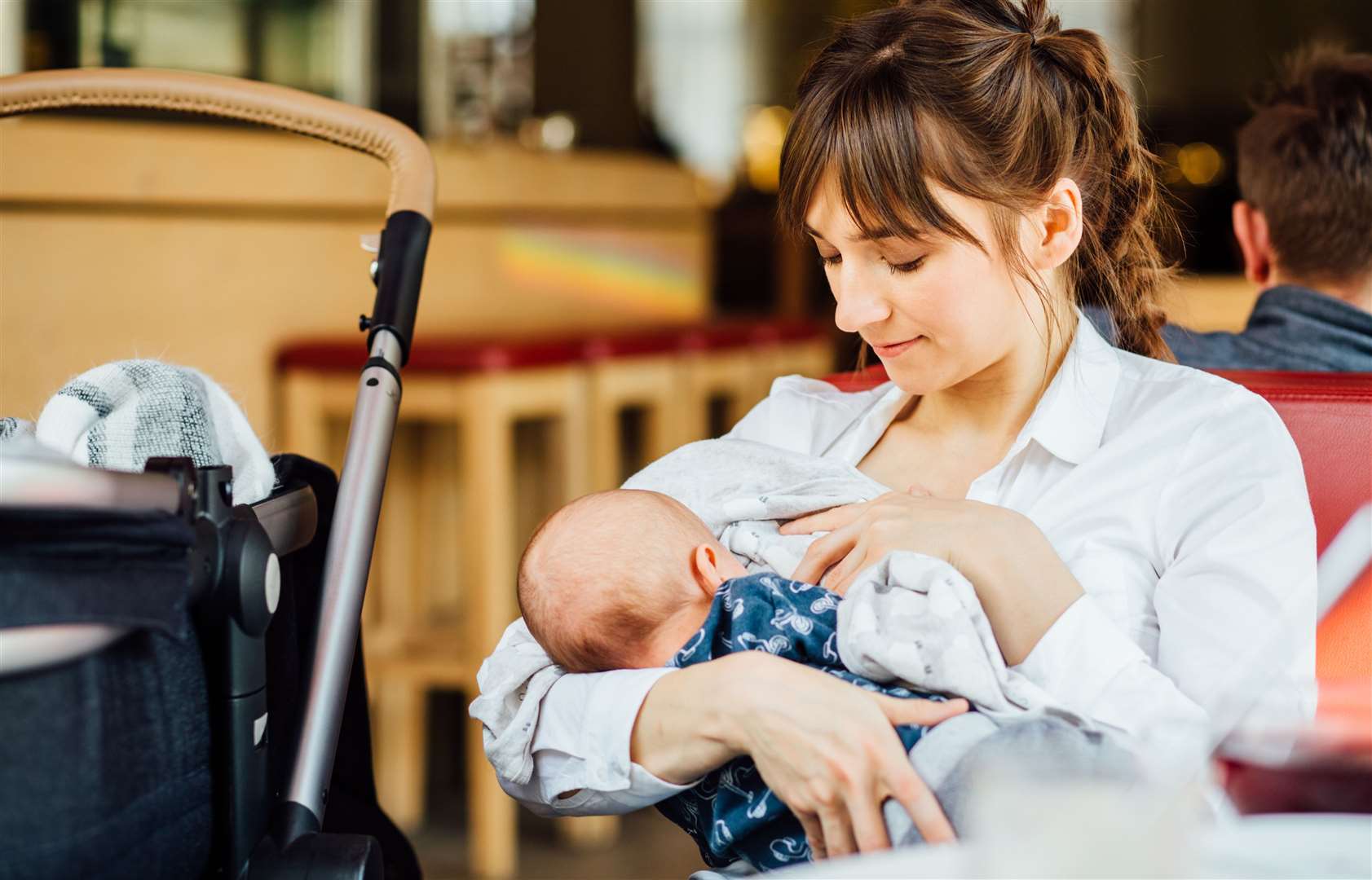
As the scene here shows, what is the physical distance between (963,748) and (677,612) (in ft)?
1.00

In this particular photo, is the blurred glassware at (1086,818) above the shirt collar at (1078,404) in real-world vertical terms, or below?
below

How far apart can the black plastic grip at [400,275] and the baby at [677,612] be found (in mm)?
264

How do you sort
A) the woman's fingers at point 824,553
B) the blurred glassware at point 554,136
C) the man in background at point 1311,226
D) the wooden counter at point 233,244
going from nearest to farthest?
the woman's fingers at point 824,553 → the man in background at point 1311,226 → the wooden counter at point 233,244 → the blurred glassware at point 554,136

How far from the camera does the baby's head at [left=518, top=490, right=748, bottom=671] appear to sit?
113cm

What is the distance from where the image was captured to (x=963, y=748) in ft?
3.05

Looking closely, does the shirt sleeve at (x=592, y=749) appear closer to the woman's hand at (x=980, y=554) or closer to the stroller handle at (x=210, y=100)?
the woman's hand at (x=980, y=554)

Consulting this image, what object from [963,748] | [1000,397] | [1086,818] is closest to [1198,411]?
[1000,397]

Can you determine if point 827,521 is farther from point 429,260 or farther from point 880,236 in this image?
point 429,260

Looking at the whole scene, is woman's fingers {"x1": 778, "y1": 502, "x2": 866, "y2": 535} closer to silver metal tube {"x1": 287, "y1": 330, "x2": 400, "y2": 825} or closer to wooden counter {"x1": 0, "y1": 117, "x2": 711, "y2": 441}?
silver metal tube {"x1": 287, "y1": 330, "x2": 400, "y2": 825}

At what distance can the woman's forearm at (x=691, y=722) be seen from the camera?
101cm

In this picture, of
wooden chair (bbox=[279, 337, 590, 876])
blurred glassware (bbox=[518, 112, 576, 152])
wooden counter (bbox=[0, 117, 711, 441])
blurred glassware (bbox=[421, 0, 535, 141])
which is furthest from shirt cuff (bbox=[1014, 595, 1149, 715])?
blurred glassware (bbox=[421, 0, 535, 141])

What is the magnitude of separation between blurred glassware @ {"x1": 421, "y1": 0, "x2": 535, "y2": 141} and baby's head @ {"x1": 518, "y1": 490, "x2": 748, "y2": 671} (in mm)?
2903

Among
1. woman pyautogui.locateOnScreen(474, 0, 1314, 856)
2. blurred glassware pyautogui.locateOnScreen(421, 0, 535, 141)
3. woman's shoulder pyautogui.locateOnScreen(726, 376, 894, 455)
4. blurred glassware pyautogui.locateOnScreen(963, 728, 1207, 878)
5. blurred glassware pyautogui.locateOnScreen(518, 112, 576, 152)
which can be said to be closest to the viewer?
blurred glassware pyautogui.locateOnScreen(963, 728, 1207, 878)

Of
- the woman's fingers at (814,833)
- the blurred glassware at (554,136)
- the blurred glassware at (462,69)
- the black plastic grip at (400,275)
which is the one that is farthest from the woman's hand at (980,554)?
the blurred glassware at (462,69)
